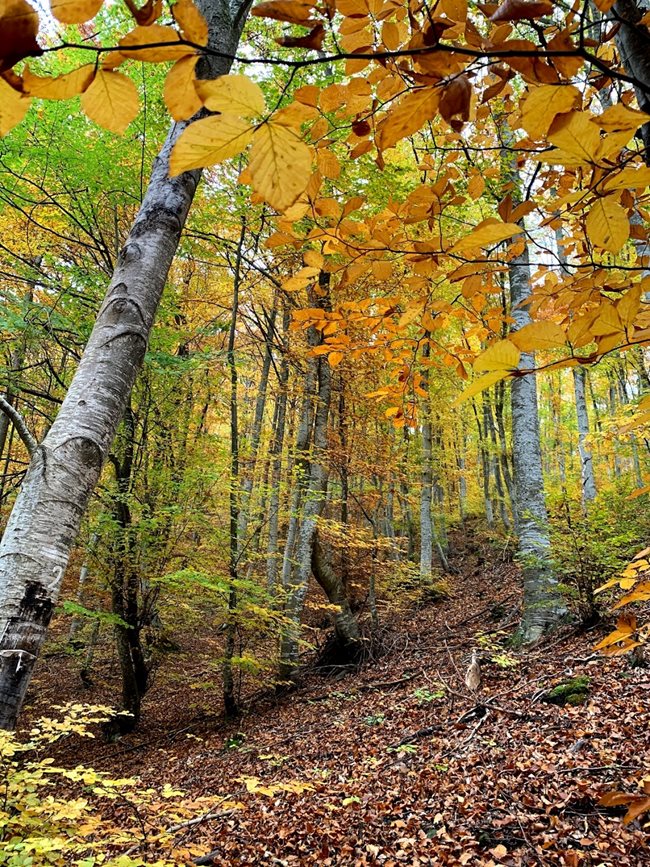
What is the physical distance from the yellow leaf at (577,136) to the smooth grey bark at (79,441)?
55.8 inches

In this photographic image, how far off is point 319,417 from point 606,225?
8161mm

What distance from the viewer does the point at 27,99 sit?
59cm

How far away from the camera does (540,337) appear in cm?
79

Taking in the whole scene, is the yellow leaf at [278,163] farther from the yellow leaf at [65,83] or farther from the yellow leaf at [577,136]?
the yellow leaf at [577,136]

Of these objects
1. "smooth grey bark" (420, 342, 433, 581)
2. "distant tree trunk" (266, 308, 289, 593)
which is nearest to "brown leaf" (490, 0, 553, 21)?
"distant tree trunk" (266, 308, 289, 593)

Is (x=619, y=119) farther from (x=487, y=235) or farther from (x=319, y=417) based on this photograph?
(x=319, y=417)

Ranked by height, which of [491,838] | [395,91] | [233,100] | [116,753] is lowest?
[116,753]

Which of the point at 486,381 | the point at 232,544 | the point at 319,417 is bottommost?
the point at 486,381

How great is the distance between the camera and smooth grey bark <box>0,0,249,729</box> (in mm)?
1309

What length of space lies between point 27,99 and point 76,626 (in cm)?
1238

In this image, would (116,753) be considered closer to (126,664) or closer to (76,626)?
(126,664)

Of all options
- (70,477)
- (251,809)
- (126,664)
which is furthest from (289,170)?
(126,664)

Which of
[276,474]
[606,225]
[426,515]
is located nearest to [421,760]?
[606,225]

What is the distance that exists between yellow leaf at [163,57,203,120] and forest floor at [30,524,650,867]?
2570 millimetres
